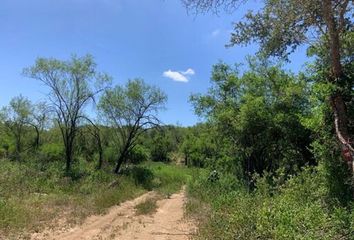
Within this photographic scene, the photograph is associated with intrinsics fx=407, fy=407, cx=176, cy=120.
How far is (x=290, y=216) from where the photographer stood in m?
8.18

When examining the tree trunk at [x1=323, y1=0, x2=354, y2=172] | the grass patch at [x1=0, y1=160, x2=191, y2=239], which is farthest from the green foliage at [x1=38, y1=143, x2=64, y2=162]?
the tree trunk at [x1=323, y1=0, x2=354, y2=172]

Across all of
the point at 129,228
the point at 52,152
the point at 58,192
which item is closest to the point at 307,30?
the point at 129,228

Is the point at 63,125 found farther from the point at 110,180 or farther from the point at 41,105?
the point at 110,180

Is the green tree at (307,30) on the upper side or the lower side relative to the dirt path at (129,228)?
upper

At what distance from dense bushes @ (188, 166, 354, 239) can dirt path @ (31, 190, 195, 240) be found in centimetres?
176

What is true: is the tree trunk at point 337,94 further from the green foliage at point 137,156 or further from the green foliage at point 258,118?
the green foliage at point 137,156

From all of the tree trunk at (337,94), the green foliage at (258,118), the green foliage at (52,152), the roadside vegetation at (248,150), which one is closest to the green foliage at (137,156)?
the roadside vegetation at (248,150)

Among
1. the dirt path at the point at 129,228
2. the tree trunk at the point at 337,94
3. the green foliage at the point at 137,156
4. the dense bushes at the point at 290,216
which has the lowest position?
the dirt path at the point at 129,228

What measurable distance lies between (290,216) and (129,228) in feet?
23.6

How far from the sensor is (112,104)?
3612 centimetres

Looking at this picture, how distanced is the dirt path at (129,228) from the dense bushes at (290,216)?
5.78 ft

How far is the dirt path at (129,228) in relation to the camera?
12.4 meters

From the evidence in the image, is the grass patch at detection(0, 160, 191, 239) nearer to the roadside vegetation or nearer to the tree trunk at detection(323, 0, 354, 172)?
the roadside vegetation

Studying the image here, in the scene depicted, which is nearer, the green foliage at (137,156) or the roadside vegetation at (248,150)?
the roadside vegetation at (248,150)
